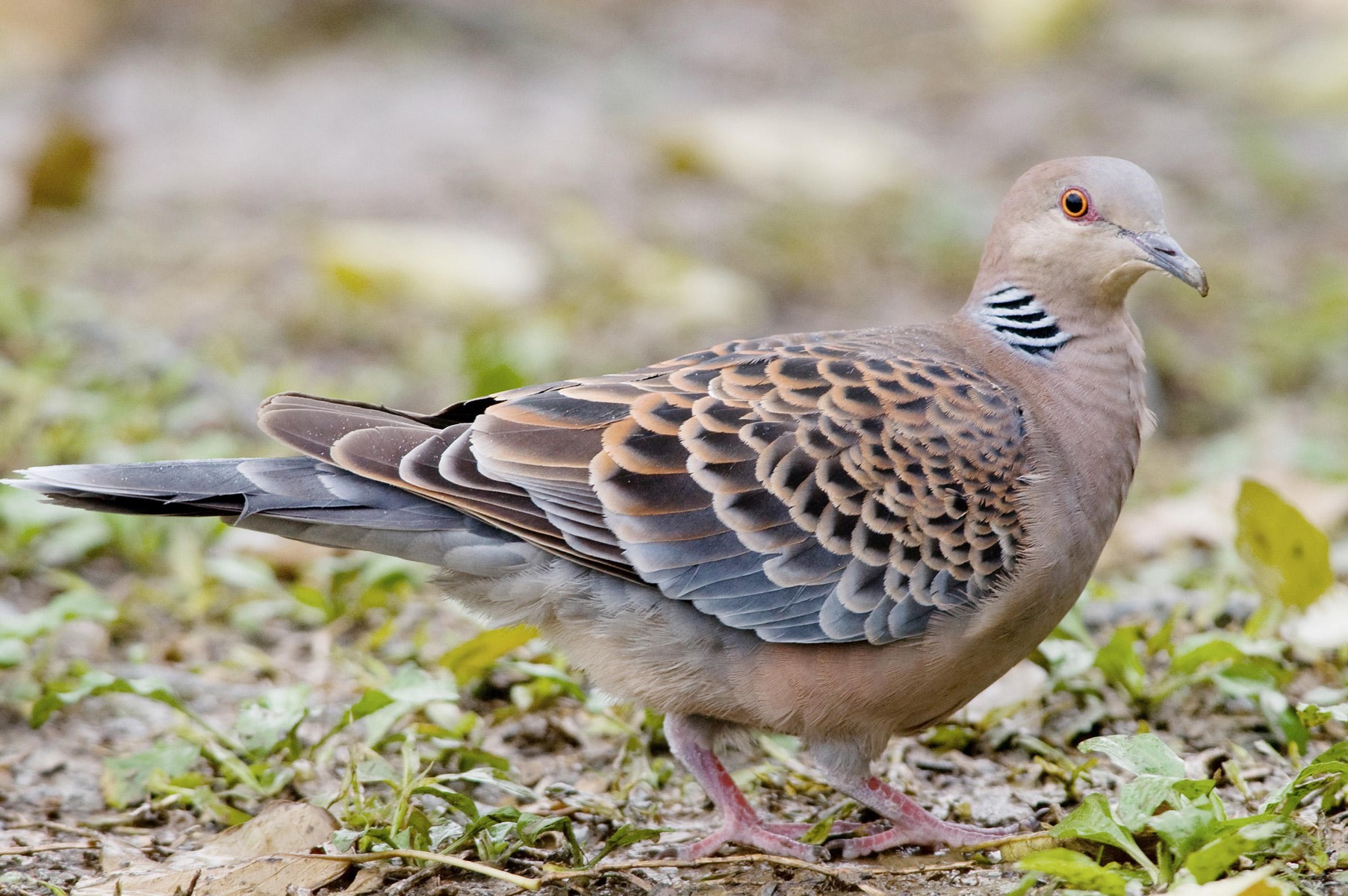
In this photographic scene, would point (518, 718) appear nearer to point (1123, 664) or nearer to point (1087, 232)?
point (1123, 664)

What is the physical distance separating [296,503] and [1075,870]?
1721 mm

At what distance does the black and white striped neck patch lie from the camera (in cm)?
352

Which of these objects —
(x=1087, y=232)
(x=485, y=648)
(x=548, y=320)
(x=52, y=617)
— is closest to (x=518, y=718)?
(x=485, y=648)

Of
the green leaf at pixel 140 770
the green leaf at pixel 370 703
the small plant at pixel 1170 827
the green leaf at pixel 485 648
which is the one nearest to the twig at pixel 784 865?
the small plant at pixel 1170 827

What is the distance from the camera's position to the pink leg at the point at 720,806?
311cm

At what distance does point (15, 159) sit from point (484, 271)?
9.56 feet

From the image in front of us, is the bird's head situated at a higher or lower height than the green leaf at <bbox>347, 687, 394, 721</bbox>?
higher

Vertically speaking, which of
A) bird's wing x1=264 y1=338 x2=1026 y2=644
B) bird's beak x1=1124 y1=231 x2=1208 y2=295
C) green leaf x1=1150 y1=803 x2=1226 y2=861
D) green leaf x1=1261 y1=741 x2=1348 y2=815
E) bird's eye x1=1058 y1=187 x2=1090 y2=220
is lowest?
green leaf x1=1150 y1=803 x2=1226 y2=861

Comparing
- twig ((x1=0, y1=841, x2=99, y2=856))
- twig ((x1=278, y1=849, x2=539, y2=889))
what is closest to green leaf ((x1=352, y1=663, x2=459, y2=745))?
twig ((x1=278, y1=849, x2=539, y2=889))

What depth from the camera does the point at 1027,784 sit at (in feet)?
11.3

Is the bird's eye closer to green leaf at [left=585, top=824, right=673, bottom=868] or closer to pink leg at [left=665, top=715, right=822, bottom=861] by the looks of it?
pink leg at [left=665, top=715, right=822, bottom=861]

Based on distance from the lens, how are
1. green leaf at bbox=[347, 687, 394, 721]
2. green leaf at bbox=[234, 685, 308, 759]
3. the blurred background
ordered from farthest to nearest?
the blurred background
green leaf at bbox=[234, 685, 308, 759]
green leaf at bbox=[347, 687, 394, 721]

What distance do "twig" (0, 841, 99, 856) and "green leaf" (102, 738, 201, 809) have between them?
0.74ft

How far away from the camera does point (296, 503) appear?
3131 mm
